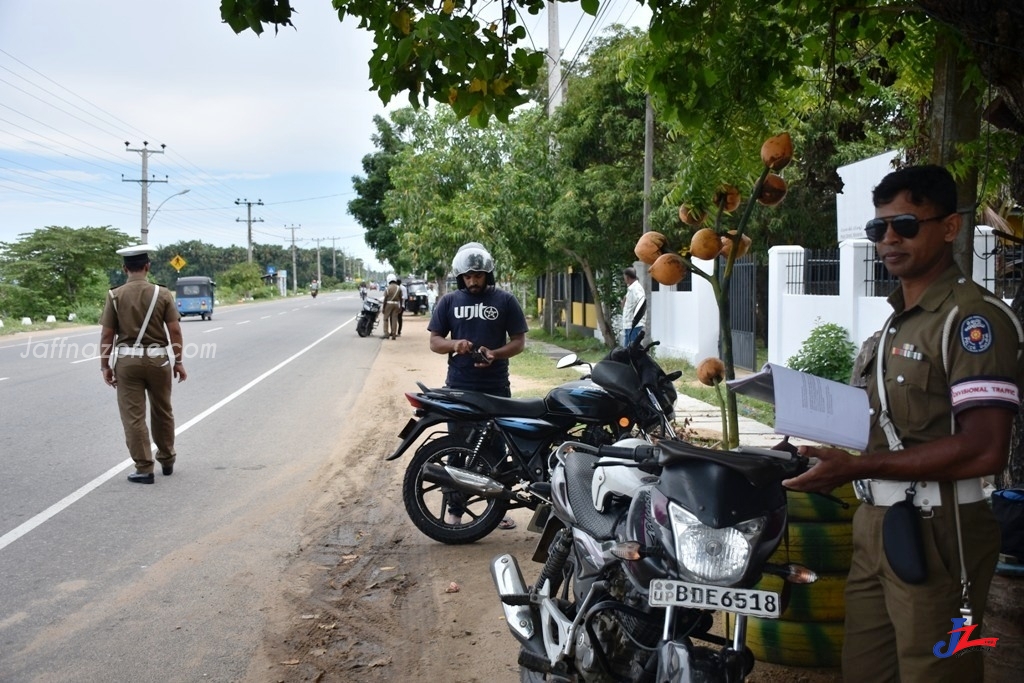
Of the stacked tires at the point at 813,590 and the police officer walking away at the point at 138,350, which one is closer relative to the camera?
the stacked tires at the point at 813,590

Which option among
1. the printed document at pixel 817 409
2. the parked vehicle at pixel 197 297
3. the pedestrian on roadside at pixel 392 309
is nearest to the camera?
the printed document at pixel 817 409

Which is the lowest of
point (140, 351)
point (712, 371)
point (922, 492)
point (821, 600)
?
point (821, 600)

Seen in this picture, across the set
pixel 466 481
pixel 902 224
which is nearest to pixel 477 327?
pixel 466 481

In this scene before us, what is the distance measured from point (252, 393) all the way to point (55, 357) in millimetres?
8505

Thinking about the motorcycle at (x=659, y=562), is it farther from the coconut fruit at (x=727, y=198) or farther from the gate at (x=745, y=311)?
the gate at (x=745, y=311)

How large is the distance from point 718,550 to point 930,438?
660mm

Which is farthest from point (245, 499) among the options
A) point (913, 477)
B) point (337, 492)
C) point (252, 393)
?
point (252, 393)

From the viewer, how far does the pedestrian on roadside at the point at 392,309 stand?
2678cm

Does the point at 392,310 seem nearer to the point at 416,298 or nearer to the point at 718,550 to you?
the point at 416,298

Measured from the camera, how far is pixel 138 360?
25.5 feet

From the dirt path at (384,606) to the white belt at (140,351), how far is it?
1758 mm

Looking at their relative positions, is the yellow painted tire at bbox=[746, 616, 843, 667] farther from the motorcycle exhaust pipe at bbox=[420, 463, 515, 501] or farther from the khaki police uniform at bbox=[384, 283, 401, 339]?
the khaki police uniform at bbox=[384, 283, 401, 339]

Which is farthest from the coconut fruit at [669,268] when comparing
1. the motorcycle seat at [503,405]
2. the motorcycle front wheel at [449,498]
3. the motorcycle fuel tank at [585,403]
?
the motorcycle front wheel at [449,498]

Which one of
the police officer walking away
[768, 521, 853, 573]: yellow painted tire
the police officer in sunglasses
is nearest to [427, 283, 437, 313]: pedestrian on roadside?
the police officer walking away
